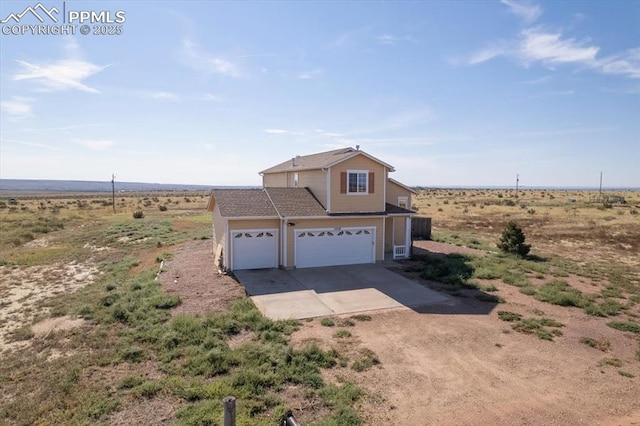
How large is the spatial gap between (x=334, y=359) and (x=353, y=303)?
473 cm

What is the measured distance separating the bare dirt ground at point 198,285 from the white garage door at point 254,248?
4.73 feet

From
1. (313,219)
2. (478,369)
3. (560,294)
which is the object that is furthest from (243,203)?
(560,294)

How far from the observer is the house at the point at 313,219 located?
19.0 m

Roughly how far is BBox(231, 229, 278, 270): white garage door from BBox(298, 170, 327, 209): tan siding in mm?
3255

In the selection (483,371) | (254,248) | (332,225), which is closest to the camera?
(483,371)

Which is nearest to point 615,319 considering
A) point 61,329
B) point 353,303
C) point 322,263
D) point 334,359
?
point 353,303

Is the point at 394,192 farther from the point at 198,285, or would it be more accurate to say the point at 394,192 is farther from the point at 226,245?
the point at 198,285

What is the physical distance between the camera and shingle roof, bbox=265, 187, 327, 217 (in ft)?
63.9

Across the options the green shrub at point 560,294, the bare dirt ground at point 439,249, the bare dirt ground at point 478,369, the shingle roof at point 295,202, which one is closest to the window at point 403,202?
the bare dirt ground at point 439,249

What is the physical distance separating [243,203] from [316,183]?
4203 millimetres

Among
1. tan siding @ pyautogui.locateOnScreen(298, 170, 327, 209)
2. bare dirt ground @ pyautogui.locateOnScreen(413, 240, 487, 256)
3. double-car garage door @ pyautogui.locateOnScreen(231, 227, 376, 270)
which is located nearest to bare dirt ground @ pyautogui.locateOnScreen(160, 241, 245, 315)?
double-car garage door @ pyautogui.locateOnScreen(231, 227, 376, 270)

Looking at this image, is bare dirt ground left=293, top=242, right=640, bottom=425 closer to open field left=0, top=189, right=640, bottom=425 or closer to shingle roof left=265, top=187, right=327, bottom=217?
open field left=0, top=189, right=640, bottom=425

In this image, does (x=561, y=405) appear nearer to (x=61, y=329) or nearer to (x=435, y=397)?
(x=435, y=397)

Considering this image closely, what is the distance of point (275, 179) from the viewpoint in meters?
28.6
